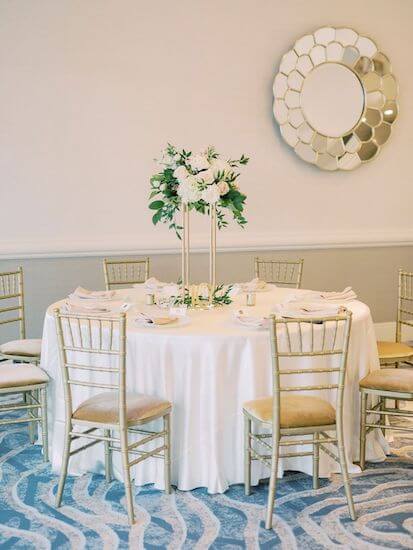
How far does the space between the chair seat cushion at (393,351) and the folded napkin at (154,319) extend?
5.16 feet

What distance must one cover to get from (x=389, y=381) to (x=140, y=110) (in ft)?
10.4

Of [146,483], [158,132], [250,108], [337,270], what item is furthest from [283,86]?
[146,483]

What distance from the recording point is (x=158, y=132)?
5926mm

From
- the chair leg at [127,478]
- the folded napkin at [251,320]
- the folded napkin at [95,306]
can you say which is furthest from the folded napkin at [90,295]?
the chair leg at [127,478]

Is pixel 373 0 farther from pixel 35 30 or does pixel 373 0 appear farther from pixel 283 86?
pixel 35 30

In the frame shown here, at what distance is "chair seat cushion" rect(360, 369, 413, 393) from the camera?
12.6 feet

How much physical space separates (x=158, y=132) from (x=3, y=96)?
125 centimetres

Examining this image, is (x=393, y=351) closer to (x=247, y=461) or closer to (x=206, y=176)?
(x=247, y=461)

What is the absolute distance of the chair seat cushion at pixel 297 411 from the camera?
3365 mm

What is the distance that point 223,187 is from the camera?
13.3ft

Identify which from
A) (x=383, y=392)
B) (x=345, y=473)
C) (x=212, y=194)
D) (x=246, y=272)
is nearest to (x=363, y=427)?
(x=383, y=392)

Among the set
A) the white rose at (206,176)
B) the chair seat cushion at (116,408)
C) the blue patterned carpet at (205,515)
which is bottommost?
the blue patterned carpet at (205,515)

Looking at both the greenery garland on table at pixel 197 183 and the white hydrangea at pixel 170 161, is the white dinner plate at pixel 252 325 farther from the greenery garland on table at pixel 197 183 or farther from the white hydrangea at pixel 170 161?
the white hydrangea at pixel 170 161

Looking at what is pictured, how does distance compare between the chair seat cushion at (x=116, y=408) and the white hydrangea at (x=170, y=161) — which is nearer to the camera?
the chair seat cushion at (x=116, y=408)
